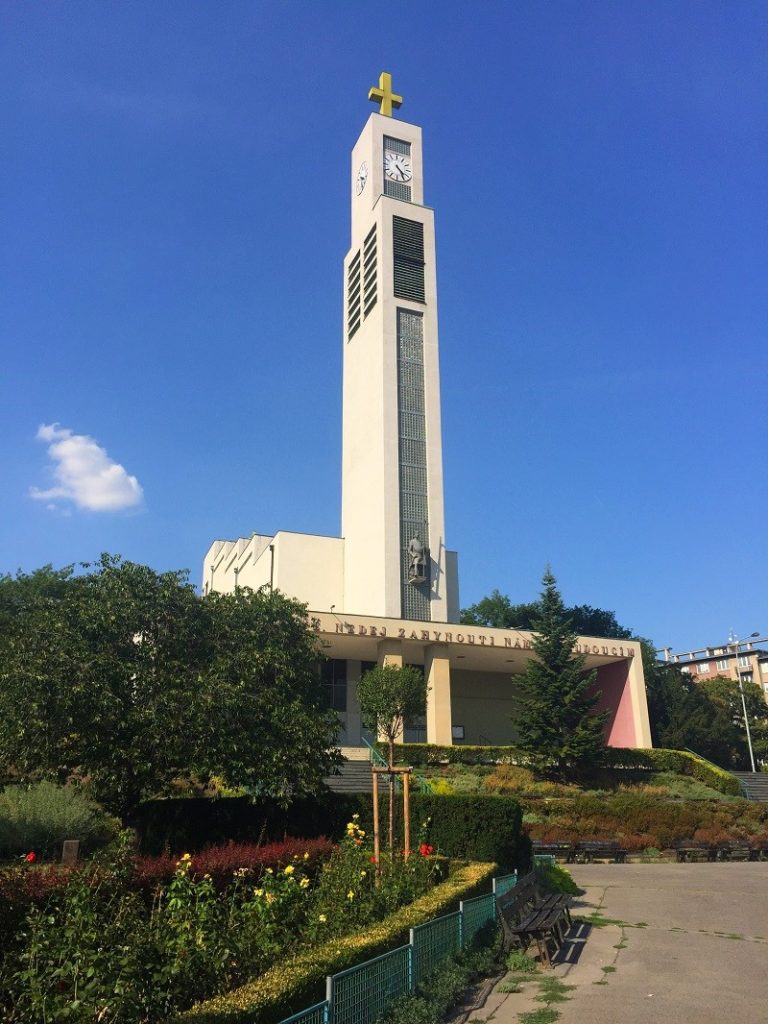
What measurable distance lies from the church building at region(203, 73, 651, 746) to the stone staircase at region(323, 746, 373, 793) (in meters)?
3.35

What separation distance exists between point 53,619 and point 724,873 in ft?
52.0

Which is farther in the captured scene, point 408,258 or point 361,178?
point 361,178

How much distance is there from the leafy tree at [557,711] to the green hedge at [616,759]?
3.83ft

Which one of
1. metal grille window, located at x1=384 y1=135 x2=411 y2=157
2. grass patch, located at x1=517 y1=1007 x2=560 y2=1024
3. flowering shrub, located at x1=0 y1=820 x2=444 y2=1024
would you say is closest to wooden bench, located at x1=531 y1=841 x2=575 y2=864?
flowering shrub, located at x1=0 y1=820 x2=444 y2=1024

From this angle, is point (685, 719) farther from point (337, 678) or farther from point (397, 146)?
point (397, 146)

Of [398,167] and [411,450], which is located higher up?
[398,167]

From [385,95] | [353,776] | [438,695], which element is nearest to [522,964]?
[353,776]

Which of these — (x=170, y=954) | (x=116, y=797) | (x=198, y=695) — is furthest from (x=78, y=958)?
(x=116, y=797)

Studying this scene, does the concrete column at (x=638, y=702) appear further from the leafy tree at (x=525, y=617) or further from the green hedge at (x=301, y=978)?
the green hedge at (x=301, y=978)

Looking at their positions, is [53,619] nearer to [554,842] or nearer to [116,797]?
[116,797]

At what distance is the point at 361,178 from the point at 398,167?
2.25 meters

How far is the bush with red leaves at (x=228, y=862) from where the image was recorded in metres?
8.69

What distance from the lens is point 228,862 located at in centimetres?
1005

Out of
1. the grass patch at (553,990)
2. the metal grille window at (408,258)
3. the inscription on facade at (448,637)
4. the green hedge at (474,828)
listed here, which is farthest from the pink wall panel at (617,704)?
the grass patch at (553,990)
